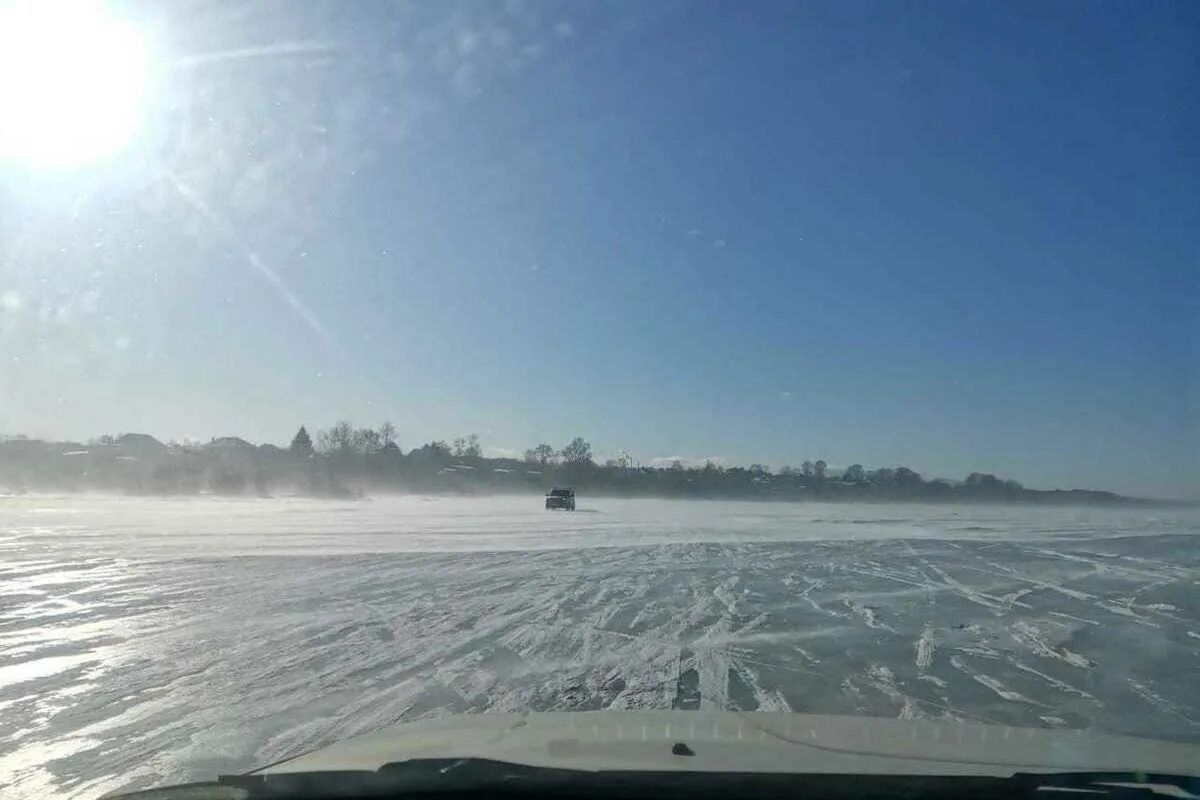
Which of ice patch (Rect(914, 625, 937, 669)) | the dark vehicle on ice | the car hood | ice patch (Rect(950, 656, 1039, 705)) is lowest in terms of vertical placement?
ice patch (Rect(950, 656, 1039, 705))

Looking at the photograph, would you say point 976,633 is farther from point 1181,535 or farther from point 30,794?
point 1181,535

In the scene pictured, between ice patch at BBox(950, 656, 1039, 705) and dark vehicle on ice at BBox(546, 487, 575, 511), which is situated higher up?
dark vehicle on ice at BBox(546, 487, 575, 511)

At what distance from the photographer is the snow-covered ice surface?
7.52 meters

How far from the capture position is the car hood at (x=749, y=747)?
4605mm

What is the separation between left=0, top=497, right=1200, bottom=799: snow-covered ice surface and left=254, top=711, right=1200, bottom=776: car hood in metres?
1.72

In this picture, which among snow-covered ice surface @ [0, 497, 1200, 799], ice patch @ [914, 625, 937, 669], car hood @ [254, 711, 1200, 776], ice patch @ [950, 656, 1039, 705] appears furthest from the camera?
ice patch @ [914, 625, 937, 669]

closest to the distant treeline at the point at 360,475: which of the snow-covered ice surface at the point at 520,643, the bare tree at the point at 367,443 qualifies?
the bare tree at the point at 367,443

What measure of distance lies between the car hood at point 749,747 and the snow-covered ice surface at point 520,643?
1.72 meters

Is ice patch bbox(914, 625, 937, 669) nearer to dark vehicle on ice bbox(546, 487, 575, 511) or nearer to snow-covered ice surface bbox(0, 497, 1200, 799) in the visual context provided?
snow-covered ice surface bbox(0, 497, 1200, 799)

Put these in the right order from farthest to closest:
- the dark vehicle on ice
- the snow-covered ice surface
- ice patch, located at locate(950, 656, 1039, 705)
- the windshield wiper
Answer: the dark vehicle on ice → ice patch, located at locate(950, 656, 1039, 705) → the snow-covered ice surface → the windshield wiper

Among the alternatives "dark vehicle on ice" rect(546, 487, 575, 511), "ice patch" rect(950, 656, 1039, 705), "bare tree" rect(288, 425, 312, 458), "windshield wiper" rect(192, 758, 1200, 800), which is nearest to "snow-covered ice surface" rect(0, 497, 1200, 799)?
"ice patch" rect(950, 656, 1039, 705)

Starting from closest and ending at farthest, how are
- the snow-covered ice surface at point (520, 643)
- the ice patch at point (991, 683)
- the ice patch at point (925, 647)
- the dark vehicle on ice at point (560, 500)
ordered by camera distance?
the snow-covered ice surface at point (520, 643), the ice patch at point (991, 683), the ice patch at point (925, 647), the dark vehicle on ice at point (560, 500)

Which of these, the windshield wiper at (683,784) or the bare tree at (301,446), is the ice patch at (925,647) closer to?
the windshield wiper at (683,784)

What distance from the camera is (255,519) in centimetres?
3728
